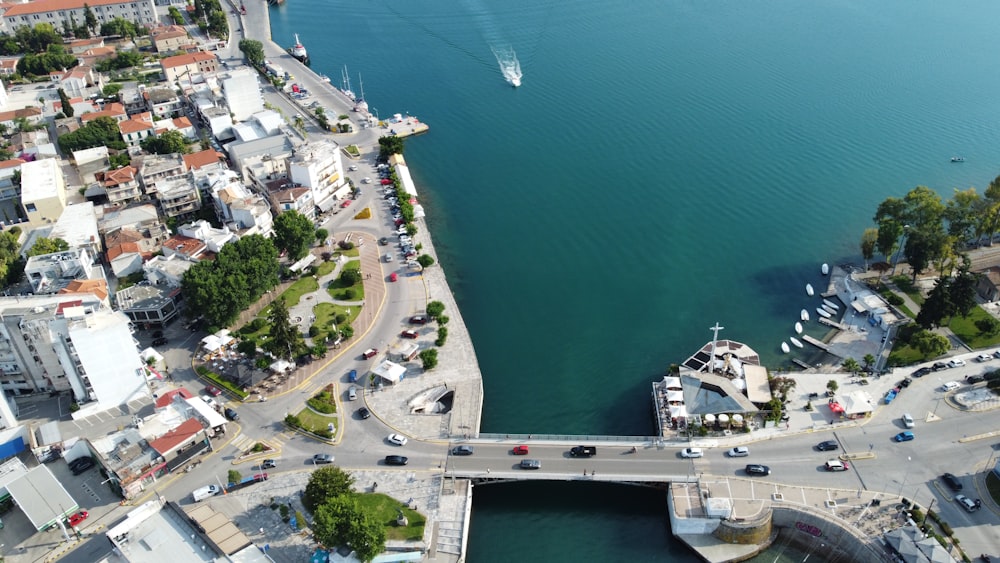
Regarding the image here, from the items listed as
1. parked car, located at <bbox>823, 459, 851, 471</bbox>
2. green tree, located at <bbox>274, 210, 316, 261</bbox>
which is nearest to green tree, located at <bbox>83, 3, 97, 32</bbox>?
green tree, located at <bbox>274, 210, 316, 261</bbox>

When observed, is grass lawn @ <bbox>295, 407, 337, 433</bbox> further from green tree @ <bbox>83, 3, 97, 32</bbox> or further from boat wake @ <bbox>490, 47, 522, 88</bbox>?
green tree @ <bbox>83, 3, 97, 32</bbox>

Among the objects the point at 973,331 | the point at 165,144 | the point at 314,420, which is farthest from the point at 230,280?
the point at 973,331

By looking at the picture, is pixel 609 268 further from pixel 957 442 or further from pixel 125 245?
pixel 125 245

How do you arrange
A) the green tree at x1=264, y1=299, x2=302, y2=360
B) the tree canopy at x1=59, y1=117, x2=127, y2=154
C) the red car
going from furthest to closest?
the tree canopy at x1=59, y1=117, x2=127, y2=154
the green tree at x1=264, y1=299, x2=302, y2=360
the red car

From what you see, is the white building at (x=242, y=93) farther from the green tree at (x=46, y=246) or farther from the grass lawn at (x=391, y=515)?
the grass lawn at (x=391, y=515)

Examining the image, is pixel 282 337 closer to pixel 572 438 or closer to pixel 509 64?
pixel 572 438

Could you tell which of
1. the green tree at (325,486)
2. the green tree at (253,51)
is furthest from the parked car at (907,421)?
the green tree at (253,51)
